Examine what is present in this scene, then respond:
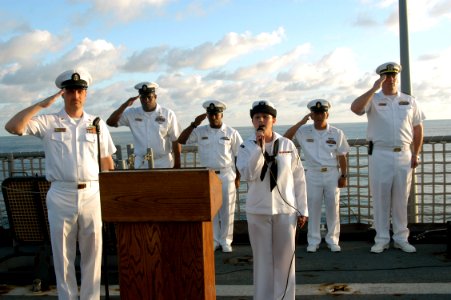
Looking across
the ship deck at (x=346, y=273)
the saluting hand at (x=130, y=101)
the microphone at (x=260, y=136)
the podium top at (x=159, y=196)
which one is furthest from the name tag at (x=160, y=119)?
the podium top at (x=159, y=196)

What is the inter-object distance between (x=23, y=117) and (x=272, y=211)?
6.72ft

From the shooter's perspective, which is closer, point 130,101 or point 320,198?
point 130,101

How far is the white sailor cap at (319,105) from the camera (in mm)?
6649

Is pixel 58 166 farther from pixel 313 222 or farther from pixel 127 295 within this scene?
pixel 313 222

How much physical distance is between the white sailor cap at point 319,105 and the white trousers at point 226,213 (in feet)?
4.49

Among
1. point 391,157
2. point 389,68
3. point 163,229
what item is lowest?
point 163,229

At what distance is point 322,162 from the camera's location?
6.68 metres

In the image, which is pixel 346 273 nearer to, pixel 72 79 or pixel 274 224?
pixel 274 224

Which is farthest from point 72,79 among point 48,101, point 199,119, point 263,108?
point 199,119

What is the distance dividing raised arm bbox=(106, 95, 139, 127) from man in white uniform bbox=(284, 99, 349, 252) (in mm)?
2037

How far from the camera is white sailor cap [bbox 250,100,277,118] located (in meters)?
4.09

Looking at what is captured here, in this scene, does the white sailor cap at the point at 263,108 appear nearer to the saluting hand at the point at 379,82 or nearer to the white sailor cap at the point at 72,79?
the white sailor cap at the point at 72,79

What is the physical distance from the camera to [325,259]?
19.9 ft

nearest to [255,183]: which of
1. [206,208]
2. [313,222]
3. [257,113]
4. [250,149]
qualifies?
[250,149]
